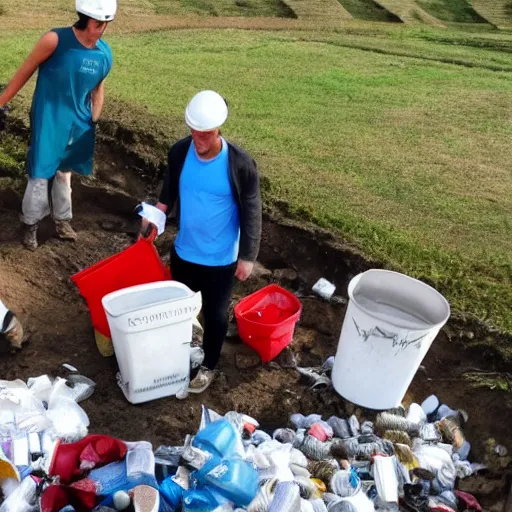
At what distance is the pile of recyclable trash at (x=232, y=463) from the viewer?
9.94ft

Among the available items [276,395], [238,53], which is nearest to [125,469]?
[276,395]

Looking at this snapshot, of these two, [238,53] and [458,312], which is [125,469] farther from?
[238,53]

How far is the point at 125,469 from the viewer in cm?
319

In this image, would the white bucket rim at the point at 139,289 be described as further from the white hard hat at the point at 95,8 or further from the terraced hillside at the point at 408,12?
the terraced hillside at the point at 408,12

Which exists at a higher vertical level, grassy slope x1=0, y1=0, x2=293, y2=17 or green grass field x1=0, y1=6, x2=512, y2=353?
green grass field x1=0, y1=6, x2=512, y2=353

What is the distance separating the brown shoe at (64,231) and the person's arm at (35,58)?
1.18 metres

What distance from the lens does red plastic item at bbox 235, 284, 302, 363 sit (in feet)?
13.8

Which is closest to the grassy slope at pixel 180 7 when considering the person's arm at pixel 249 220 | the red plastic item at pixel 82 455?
the person's arm at pixel 249 220

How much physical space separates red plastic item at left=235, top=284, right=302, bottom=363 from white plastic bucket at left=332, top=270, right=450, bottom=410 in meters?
0.41

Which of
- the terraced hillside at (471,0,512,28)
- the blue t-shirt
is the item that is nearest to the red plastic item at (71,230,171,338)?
the blue t-shirt

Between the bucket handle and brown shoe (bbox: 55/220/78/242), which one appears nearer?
the bucket handle

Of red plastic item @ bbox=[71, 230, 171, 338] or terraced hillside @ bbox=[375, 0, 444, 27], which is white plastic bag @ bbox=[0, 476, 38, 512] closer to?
red plastic item @ bbox=[71, 230, 171, 338]

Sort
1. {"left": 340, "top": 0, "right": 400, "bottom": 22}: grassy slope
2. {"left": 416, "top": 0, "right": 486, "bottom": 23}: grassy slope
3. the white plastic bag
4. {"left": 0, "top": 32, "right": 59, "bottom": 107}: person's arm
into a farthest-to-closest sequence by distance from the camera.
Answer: {"left": 416, "top": 0, "right": 486, "bottom": 23}: grassy slope < {"left": 340, "top": 0, "right": 400, "bottom": 22}: grassy slope < {"left": 0, "top": 32, "right": 59, "bottom": 107}: person's arm < the white plastic bag

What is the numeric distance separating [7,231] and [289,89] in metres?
5.86
